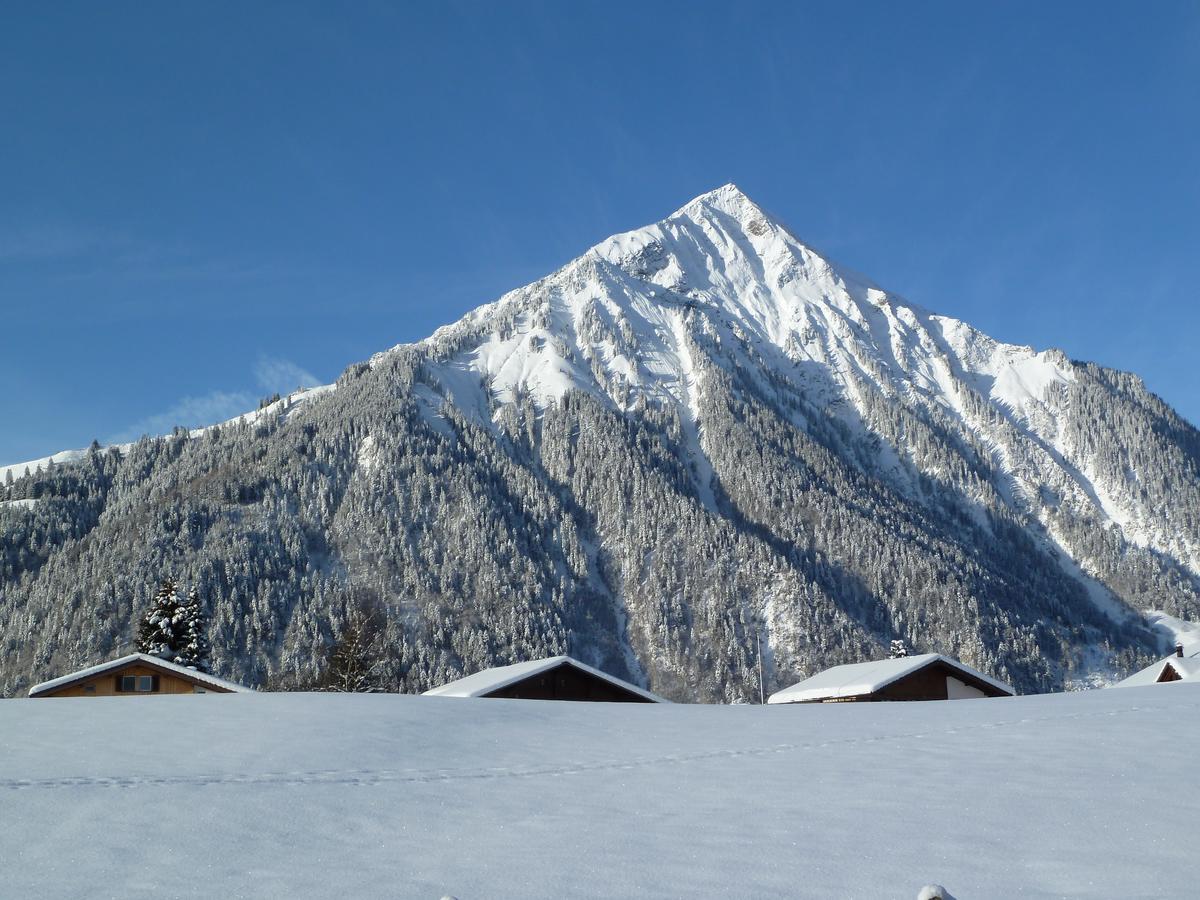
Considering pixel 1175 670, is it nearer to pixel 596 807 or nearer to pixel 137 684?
pixel 596 807

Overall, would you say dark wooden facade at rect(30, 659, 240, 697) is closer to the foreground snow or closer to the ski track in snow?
the foreground snow

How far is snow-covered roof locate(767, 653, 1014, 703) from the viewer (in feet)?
123

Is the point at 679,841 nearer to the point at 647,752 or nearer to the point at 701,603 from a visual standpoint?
the point at 647,752

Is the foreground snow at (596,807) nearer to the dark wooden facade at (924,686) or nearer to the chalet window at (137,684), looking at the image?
→ the dark wooden facade at (924,686)

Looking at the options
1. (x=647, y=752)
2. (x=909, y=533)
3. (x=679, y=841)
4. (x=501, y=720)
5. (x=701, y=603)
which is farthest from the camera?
(x=909, y=533)

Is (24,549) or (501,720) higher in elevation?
(24,549)

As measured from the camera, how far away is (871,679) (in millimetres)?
38312

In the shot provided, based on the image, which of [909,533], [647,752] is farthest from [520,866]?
[909,533]

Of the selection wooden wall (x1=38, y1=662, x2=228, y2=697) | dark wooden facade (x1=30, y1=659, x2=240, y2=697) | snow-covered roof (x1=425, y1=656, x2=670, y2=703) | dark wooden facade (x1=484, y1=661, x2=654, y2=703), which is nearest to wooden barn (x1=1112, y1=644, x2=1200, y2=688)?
snow-covered roof (x1=425, y1=656, x2=670, y2=703)

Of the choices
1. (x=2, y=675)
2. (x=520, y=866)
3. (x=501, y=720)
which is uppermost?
(x=2, y=675)

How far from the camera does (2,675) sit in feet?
393

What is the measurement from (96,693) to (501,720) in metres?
25.8

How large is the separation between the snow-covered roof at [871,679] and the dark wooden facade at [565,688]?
24.7 ft

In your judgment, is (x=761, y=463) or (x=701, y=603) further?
(x=761, y=463)
